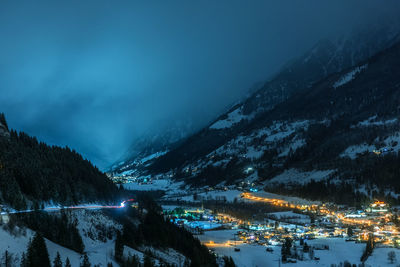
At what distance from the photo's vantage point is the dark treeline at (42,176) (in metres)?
62.3

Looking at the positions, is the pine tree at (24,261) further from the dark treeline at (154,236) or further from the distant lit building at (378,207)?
the distant lit building at (378,207)

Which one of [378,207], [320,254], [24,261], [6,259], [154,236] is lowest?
[320,254]

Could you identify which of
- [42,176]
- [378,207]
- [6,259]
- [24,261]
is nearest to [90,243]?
[42,176]

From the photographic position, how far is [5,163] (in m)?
67.9

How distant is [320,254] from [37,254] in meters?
89.7

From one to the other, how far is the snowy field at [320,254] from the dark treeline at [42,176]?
41.8 meters

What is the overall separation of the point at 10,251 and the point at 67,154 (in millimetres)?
67410

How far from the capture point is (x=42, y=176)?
236 ft

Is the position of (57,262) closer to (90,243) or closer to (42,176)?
(90,243)

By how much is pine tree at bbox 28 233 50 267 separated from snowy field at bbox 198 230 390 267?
65.8 meters

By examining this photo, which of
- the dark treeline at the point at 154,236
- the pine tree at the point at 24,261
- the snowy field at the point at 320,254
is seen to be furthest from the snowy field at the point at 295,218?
the pine tree at the point at 24,261

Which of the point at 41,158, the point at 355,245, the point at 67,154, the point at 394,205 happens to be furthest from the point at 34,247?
the point at 394,205

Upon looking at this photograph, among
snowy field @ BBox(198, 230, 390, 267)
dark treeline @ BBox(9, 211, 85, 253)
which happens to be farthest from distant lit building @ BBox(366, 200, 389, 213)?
dark treeline @ BBox(9, 211, 85, 253)

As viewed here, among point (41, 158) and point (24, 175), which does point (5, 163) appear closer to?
point (24, 175)
